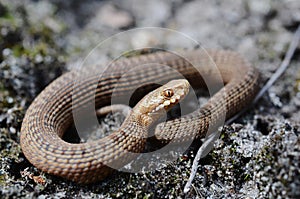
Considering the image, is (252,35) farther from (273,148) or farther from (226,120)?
(273,148)

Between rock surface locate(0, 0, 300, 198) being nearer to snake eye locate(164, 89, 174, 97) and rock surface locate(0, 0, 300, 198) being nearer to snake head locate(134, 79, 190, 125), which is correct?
snake head locate(134, 79, 190, 125)

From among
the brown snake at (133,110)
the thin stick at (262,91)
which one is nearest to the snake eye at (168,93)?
the brown snake at (133,110)

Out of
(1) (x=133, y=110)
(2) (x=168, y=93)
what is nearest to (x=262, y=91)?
(2) (x=168, y=93)

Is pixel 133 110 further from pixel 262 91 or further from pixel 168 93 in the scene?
pixel 262 91

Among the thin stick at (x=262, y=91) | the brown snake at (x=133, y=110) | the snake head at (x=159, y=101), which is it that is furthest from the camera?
the snake head at (x=159, y=101)

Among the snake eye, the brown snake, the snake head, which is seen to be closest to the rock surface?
the brown snake

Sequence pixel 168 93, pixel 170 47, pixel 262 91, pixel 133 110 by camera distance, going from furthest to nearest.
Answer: pixel 170 47
pixel 262 91
pixel 133 110
pixel 168 93

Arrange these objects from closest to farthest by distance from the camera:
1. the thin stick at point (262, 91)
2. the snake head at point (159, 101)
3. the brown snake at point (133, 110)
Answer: the brown snake at point (133, 110), the thin stick at point (262, 91), the snake head at point (159, 101)

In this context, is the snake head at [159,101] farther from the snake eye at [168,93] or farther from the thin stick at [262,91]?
the thin stick at [262,91]
